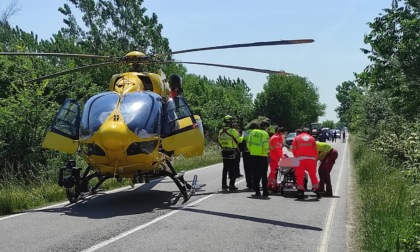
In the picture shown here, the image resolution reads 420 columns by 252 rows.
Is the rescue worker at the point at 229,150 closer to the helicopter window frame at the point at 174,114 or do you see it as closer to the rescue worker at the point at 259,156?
the rescue worker at the point at 259,156

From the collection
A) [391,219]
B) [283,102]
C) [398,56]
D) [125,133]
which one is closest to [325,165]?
[391,219]

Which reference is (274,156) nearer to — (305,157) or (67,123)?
(305,157)

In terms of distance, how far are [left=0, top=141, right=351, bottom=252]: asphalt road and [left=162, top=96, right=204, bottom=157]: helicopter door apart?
52.2 inches

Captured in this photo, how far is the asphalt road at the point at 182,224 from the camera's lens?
6582mm

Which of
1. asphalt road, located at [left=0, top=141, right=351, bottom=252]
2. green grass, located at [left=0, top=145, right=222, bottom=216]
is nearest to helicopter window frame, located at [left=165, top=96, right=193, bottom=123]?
asphalt road, located at [left=0, top=141, right=351, bottom=252]

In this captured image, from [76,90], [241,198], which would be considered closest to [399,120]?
[241,198]

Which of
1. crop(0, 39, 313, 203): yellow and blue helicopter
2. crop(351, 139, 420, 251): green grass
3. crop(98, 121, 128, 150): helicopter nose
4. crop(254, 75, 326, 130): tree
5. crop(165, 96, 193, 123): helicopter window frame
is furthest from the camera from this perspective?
crop(254, 75, 326, 130): tree

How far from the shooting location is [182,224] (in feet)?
26.2

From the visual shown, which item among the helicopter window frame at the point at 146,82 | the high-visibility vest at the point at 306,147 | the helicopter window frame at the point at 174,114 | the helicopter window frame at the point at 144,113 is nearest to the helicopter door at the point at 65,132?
the helicopter window frame at the point at 144,113

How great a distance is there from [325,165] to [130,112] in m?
5.32

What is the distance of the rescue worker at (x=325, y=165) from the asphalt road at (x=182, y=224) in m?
0.38

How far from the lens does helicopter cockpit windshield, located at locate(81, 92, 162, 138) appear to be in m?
9.34

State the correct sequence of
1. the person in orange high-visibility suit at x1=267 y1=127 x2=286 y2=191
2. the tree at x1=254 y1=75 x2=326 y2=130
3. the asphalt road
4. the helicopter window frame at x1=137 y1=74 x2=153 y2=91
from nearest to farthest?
1. the asphalt road
2. the helicopter window frame at x1=137 y1=74 x2=153 y2=91
3. the person in orange high-visibility suit at x1=267 y1=127 x2=286 y2=191
4. the tree at x1=254 y1=75 x2=326 y2=130

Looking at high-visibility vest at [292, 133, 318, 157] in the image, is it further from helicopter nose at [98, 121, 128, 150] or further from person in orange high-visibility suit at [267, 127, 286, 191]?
helicopter nose at [98, 121, 128, 150]
